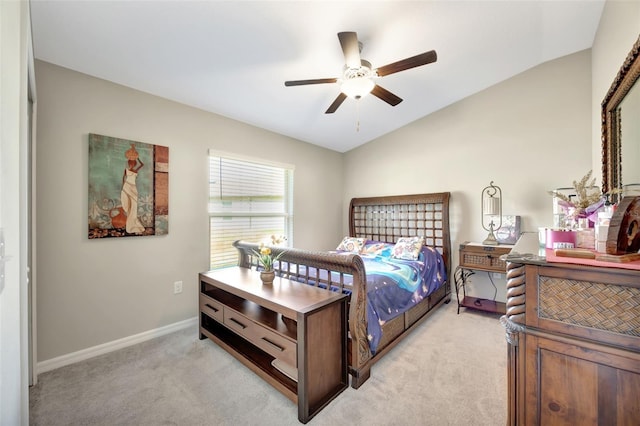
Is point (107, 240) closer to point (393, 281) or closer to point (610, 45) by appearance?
point (393, 281)

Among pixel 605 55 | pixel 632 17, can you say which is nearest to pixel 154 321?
pixel 632 17

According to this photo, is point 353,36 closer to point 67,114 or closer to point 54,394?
point 67,114

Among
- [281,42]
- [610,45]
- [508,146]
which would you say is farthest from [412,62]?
[508,146]

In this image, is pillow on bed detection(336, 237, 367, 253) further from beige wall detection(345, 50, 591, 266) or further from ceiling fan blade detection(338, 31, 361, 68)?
ceiling fan blade detection(338, 31, 361, 68)

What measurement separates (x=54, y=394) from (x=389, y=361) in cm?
246

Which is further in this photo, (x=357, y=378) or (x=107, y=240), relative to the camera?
(x=107, y=240)

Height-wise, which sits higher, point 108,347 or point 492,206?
point 492,206

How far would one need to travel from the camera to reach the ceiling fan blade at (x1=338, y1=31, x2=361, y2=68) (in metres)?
1.68

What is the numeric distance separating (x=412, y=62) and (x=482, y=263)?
2.42m

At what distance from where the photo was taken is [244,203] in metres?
3.43

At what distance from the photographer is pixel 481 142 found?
11.4 feet

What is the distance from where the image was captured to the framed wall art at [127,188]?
2303 mm

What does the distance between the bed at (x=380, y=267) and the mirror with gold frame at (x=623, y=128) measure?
1653mm

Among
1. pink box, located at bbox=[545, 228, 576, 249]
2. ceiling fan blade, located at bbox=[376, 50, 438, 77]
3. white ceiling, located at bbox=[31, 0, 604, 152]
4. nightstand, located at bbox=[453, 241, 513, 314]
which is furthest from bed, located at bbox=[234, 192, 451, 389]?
white ceiling, located at bbox=[31, 0, 604, 152]
